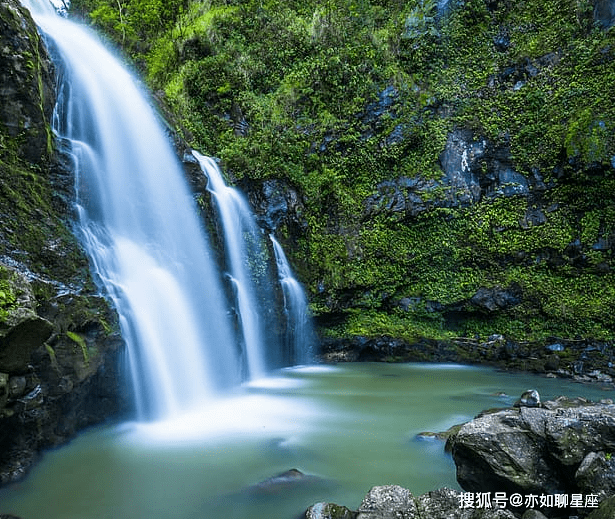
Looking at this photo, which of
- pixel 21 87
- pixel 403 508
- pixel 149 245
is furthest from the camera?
pixel 149 245

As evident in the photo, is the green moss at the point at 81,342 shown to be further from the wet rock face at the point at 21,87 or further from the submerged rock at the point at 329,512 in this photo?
the submerged rock at the point at 329,512

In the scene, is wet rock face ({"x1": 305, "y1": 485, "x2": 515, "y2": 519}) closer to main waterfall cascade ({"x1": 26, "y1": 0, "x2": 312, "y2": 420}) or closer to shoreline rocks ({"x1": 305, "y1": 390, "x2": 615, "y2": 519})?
shoreline rocks ({"x1": 305, "y1": 390, "x2": 615, "y2": 519})

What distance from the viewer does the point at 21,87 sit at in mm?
6309

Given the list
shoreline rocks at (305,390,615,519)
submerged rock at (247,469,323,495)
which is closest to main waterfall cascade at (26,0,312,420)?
submerged rock at (247,469,323,495)

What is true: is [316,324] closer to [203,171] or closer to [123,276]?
[203,171]

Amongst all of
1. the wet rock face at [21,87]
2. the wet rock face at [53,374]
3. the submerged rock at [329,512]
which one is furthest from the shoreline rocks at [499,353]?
the wet rock face at [21,87]

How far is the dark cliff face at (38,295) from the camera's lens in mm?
4008

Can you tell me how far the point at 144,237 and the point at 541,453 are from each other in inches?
302

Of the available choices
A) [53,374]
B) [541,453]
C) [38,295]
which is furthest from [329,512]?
[38,295]

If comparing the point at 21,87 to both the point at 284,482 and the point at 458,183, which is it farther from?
the point at 458,183

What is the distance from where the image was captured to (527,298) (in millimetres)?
11797

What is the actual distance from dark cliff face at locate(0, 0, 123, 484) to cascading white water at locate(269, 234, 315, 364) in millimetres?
6042

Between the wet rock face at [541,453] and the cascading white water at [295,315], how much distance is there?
8.29 metres

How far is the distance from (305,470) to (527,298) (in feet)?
31.6
